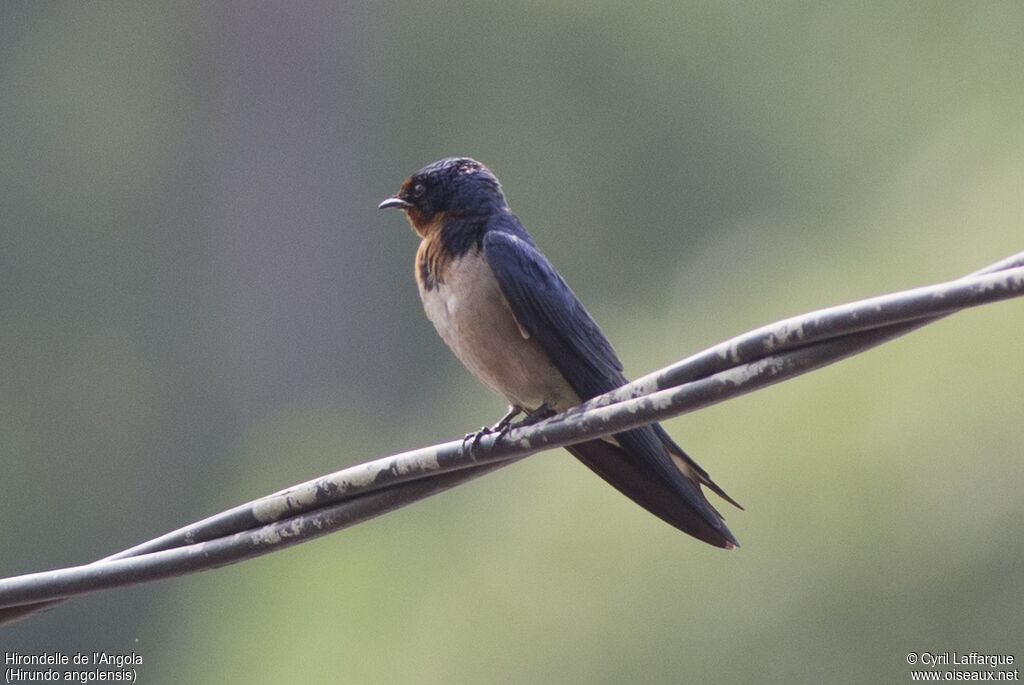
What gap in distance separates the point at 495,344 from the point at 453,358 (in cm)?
2009

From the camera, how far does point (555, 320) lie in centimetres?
501

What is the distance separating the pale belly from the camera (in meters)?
5.04

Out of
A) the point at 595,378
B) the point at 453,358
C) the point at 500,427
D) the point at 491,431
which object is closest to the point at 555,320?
the point at 595,378

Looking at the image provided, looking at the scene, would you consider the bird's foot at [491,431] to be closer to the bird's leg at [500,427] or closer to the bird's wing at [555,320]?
the bird's leg at [500,427]

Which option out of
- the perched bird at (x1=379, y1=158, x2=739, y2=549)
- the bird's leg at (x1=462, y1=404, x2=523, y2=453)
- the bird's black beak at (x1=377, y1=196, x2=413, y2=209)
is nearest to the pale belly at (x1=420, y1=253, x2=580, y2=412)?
the perched bird at (x1=379, y1=158, x2=739, y2=549)

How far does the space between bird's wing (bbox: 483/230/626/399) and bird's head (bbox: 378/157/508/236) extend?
0.46 m

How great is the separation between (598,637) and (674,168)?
62.2ft

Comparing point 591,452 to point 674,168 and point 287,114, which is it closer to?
point 674,168

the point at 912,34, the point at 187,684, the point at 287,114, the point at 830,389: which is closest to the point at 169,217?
the point at 287,114

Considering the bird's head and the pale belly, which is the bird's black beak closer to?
the bird's head

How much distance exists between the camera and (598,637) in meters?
12.8

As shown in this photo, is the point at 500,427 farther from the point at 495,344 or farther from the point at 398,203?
the point at 398,203

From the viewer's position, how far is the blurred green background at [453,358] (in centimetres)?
1284

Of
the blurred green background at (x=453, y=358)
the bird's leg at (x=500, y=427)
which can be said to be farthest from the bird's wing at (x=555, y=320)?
the blurred green background at (x=453, y=358)
